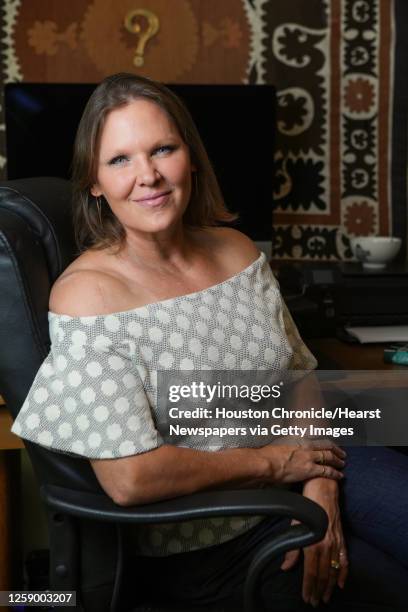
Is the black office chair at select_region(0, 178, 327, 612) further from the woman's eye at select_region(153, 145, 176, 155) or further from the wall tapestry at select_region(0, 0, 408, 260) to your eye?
the wall tapestry at select_region(0, 0, 408, 260)

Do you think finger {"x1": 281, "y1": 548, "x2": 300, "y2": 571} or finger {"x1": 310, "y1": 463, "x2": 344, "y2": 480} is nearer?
finger {"x1": 281, "y1": 548, "x2": 300, "y2": 571}

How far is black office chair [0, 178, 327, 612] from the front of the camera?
3.67 ft

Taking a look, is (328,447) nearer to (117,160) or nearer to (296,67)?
(117,160)

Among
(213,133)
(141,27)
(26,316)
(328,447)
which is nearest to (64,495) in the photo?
(26,316)

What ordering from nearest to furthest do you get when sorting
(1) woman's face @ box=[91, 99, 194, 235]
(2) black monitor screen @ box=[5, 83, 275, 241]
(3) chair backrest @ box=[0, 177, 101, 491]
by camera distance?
(3) chair backrest @ box=[0, 177, 101, 491]
(1) woman's face @ box=[91, 99, 194, 235]
(2) black monitor screen @ box=[5, 83, 275, 241]

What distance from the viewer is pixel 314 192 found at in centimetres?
241

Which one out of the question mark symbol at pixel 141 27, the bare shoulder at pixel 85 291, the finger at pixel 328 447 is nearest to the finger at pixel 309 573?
the finger at pixel 328 447

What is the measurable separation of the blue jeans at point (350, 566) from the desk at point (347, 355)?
391mm

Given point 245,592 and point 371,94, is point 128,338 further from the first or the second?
point 371,94

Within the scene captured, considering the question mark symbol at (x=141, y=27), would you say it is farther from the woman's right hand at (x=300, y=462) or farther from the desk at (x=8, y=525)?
the woman's right hand at (x=300, y=462)

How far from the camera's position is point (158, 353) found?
125 cm

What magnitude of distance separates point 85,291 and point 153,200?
0.19 meters

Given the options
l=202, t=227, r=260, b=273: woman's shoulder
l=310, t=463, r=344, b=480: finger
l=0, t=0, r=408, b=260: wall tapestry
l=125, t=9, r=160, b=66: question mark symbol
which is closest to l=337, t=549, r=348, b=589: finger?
l=310, t=463, r=344, b=480: finger

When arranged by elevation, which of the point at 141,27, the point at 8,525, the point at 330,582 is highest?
the point at 141,27
